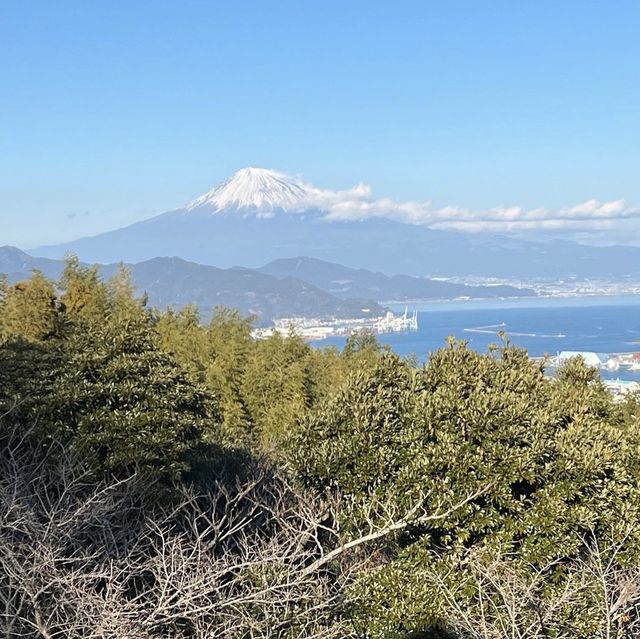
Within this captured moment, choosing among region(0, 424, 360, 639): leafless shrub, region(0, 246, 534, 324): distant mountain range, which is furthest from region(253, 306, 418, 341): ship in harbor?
region(0, 424, 360, 639): leafless shrub

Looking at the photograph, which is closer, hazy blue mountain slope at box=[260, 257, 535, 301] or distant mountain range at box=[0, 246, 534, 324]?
distant mountain range at box=[0, 246, 534, 324]

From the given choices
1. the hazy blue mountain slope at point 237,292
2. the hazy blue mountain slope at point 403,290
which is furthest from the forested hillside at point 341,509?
the hazy blue mountain slope at point 403,290

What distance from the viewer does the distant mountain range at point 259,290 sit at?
12725cm

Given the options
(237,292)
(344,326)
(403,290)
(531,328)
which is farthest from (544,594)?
(403,290)

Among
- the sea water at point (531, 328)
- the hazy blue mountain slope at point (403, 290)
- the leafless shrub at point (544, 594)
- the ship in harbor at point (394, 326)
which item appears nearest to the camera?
Result: the leafless shrub at point (544, 594)

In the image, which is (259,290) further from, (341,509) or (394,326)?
(341,509)

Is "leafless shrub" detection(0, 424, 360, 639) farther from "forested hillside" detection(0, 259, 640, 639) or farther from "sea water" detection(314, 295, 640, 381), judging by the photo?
"sea water" detection(314, 295, 640, 381)

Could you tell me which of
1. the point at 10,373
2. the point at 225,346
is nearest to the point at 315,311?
the point at 225,346

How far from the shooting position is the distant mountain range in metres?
127

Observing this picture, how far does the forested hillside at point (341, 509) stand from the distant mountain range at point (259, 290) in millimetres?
95427

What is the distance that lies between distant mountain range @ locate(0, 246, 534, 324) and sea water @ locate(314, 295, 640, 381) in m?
11.1

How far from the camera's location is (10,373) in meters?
10.8

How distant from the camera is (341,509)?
25.9 ft

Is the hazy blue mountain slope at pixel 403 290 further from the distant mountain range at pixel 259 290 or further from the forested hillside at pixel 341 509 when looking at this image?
the forested hillside at pixel 341 509
